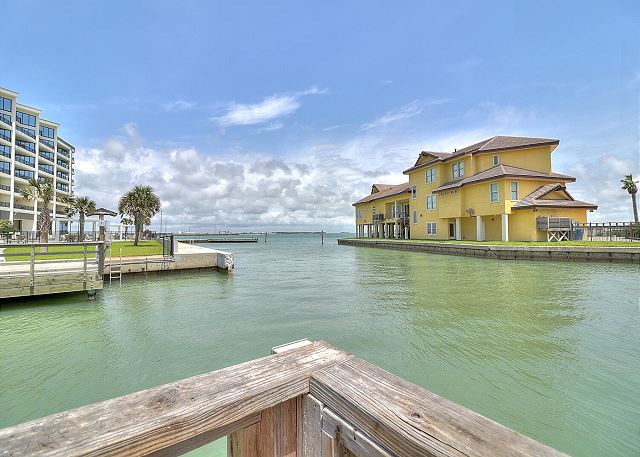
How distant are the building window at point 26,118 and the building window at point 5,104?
2.88m

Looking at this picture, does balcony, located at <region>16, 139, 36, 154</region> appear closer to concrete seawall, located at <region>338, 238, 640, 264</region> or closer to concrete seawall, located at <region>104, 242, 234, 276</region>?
concrete seawall, located at <region>104, 242, 234, 276</region>

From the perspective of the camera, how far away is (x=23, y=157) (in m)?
48.5

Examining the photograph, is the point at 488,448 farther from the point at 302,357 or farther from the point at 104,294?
the point at 104,294

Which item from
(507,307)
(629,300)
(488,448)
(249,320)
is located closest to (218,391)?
(488,448)

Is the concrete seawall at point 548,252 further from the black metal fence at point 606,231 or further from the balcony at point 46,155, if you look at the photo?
the balcony at point 46,155

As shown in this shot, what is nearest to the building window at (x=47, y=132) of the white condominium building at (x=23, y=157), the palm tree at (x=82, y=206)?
the white condominium building at (x=23, y=157)

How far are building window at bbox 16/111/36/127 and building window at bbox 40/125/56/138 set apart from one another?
4494 millimetres

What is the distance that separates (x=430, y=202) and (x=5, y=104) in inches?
2335

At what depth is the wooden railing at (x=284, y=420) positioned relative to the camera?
0.82m

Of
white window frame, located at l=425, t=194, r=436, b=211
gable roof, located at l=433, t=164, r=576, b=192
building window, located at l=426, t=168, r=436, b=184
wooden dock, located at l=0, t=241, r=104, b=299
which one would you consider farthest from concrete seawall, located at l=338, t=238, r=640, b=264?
wooden dock, located at l=0, t=241, r=104, b=299

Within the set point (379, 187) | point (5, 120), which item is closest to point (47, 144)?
point (5, 120)

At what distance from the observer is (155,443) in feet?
2.90

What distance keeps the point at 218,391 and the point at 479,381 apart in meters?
5.20

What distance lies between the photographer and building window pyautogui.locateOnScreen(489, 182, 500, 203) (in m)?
28.7
